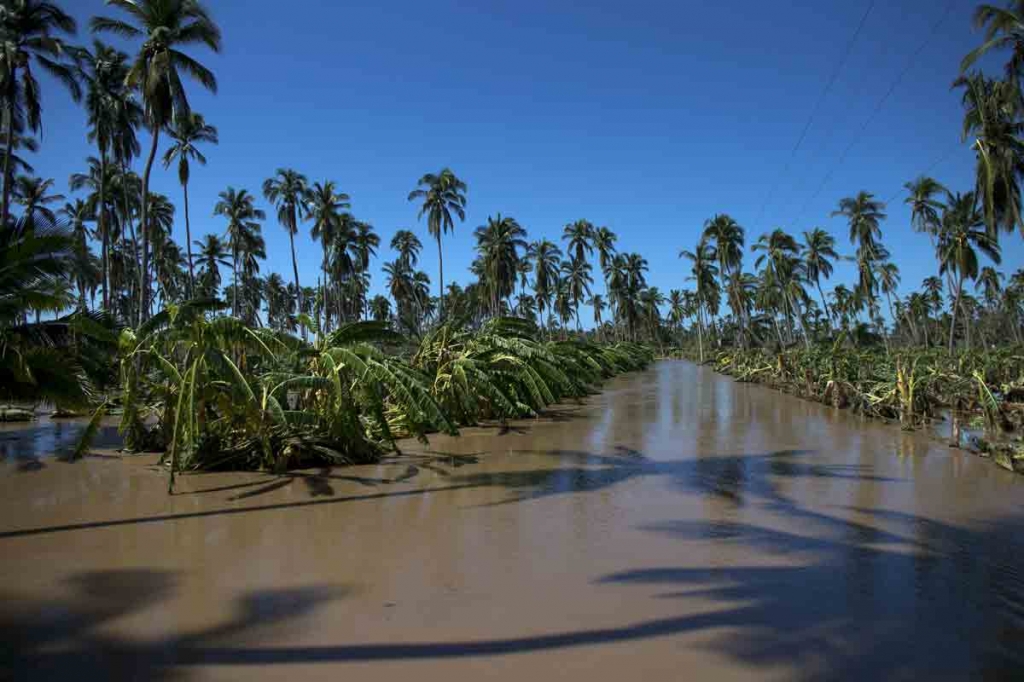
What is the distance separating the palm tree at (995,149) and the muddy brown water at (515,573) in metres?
19.2

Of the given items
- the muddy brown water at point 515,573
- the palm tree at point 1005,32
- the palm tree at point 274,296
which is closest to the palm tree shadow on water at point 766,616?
the muddy brown water at point 515,573

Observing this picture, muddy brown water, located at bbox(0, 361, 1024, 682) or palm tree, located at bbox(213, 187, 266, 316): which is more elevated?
palm tree, located at bbox(213, 187, 266, 316)

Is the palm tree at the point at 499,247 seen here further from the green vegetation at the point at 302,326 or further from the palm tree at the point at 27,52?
the palm tree at the point at 27,52

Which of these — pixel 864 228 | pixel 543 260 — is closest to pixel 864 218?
pixel 864 228

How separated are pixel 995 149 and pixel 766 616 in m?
27.6

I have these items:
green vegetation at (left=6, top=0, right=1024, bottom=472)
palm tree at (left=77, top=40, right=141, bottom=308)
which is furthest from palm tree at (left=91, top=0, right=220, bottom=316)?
palm tree at (left=77, top=40, right=141, bottom=308)

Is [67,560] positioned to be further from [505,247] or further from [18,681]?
[505,247]

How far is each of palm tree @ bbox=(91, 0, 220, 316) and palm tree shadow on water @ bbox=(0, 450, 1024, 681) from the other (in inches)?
915

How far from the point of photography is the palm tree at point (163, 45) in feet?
70.6

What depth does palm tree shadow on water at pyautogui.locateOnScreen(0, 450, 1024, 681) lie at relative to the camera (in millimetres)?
3416

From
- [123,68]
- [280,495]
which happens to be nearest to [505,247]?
[123,68]

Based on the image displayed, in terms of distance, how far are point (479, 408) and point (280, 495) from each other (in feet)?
24.9

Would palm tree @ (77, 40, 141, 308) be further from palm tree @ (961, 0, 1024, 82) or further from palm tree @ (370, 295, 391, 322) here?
palm tree @ (370, 295, 391, 322)

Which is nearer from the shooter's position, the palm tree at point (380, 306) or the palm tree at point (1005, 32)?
the palm tree at point (1005, 32)
